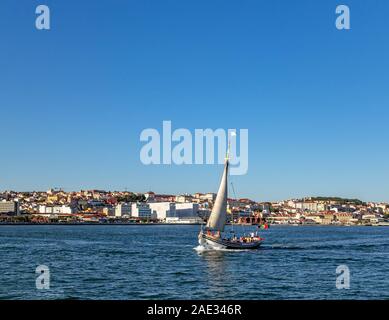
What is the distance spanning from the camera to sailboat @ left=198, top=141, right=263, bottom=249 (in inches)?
1526

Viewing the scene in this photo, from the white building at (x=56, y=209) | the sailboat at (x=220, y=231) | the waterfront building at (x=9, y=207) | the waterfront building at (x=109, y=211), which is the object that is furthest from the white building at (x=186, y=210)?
the sailboat at (x=220, y=231)

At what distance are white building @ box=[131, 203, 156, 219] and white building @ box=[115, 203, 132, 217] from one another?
1808mm

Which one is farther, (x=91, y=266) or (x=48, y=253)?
(x=48, y=253)

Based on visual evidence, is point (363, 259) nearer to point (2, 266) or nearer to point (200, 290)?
point (200, 290)

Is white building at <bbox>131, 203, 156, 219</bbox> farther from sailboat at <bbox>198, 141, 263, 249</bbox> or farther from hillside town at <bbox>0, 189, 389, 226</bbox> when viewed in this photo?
sailboat at <bbox>198, 141, 263, 249</bbox>

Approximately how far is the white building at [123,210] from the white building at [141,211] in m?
1.81

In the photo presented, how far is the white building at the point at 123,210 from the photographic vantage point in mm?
169250

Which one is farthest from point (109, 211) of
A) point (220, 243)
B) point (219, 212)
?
point (220, 243)

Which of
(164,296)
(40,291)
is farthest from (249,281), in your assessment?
(40,291)

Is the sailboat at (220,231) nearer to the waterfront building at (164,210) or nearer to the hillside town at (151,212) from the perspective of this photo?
the hillside town at (151,212)

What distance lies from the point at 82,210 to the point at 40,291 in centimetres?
15809

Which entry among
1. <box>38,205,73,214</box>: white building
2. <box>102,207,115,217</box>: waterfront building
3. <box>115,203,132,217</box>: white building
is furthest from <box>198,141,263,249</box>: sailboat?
<box>38,205,73,214</box>: white building
